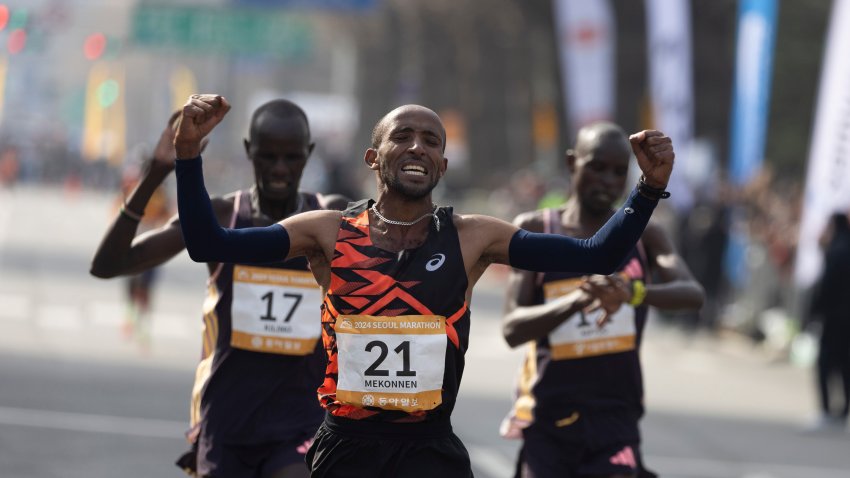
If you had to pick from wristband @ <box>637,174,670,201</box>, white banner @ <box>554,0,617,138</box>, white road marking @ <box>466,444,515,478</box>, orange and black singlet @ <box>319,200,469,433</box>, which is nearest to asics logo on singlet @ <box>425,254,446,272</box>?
orange and black singlet @ <box>319,200,469,433</box>

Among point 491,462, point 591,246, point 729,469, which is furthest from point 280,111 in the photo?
point 729,469

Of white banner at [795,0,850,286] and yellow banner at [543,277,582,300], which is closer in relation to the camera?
yellow banner at [543,277,582,300]

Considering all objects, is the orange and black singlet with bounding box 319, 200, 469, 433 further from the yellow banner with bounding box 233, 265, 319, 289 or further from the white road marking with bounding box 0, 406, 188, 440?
the white road marking with bounding box 0, 406, 188, 440

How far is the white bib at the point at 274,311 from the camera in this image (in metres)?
6.71

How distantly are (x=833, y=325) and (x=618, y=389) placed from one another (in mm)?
9156

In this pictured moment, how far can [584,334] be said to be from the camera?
276 inches

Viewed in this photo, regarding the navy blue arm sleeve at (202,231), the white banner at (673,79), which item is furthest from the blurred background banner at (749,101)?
the navy blue arm sleeve at (202,231)

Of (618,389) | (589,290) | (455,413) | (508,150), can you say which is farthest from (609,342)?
(508,150)

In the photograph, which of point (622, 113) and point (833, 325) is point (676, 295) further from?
A: point (622, 113)

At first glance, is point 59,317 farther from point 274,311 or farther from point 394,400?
point 394,400

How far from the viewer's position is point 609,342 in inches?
278

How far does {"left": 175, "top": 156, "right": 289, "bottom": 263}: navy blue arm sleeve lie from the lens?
488 cm

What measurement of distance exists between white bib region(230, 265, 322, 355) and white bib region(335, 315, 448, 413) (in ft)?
5.22

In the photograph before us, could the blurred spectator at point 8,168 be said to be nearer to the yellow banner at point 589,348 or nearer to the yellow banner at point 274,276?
the yellow banner at point 274,276
